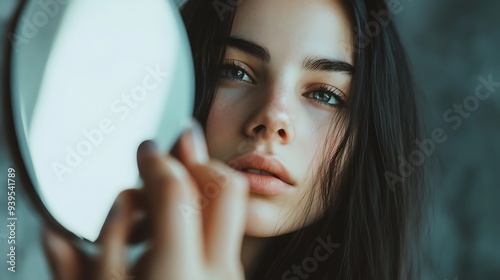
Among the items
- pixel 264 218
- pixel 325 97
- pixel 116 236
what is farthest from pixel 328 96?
pixel 116 236

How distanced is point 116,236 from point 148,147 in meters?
0.07

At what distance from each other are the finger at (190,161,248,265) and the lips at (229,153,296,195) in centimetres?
5

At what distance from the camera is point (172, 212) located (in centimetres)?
46

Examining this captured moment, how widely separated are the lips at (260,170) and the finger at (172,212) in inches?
3.3

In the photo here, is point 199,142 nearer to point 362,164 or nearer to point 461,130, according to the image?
point 362,164

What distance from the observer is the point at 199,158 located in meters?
0.50

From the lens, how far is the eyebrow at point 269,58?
553mm

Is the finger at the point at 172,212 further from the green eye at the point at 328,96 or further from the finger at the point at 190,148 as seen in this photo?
the green eye at the point at 328,96

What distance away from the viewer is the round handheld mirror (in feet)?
1.53

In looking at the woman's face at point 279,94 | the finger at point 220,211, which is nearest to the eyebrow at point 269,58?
the woman's face at point 279,94

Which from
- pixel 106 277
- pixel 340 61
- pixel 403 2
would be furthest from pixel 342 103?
pixel 106 277

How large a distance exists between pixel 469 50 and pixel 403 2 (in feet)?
0.29

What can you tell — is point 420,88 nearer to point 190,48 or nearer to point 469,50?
point 469,50

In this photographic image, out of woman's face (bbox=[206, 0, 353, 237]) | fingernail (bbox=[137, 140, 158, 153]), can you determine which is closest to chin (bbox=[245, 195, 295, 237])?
woman's face (bbox=[206, 0, 353, 237])
